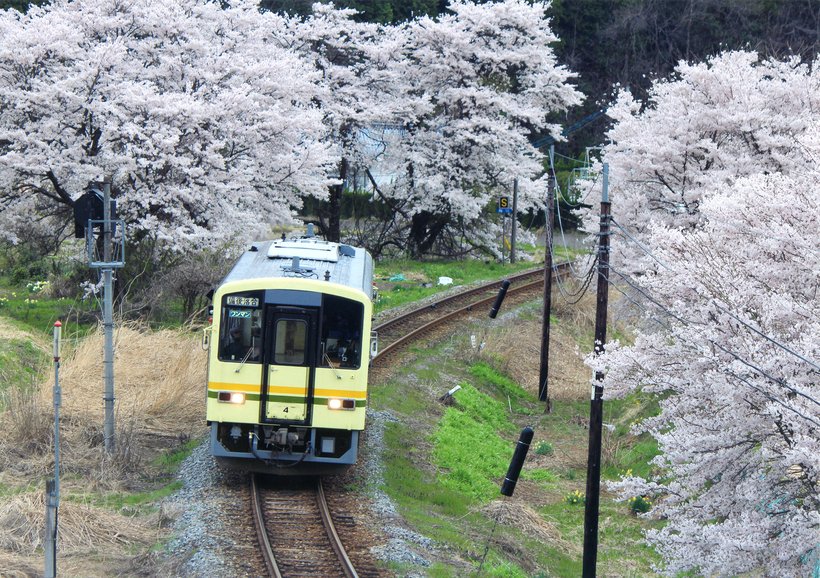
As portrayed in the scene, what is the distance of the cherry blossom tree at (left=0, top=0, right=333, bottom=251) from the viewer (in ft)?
76.3

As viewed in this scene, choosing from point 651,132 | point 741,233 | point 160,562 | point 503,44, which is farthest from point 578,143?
point 160,562

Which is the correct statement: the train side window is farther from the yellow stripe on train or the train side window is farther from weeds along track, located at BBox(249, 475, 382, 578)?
weeds along track, located at BBox(249, 475, 382, 578)

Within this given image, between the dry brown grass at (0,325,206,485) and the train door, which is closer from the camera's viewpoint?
the train door

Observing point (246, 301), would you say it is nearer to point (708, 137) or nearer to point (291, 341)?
point (291, 341)

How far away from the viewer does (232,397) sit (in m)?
12.8

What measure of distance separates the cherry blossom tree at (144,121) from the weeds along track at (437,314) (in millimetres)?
4448

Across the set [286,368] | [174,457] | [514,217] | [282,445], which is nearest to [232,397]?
[286,368]

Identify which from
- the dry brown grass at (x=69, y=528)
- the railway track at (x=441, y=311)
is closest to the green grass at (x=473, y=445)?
the railway track at (x=441, y=311)

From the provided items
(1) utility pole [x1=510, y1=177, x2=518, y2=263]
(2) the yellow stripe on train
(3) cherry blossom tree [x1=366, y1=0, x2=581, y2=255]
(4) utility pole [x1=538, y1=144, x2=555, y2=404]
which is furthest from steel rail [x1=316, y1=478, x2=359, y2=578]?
(1) utility pole [x1=510, y1=177, x2=518, y2=263]

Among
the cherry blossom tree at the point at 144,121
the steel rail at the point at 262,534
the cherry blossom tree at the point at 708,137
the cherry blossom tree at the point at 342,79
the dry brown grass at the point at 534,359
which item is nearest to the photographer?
the steel rail at the point at 262,534

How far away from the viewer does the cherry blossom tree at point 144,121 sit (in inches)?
916

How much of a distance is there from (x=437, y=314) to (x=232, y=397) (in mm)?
14882

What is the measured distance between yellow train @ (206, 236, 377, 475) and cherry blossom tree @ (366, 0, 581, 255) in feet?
77.0

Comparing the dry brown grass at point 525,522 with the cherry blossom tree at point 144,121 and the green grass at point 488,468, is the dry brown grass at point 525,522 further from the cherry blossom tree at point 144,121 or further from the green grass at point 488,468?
the cherry blossom tree at point 144,121
